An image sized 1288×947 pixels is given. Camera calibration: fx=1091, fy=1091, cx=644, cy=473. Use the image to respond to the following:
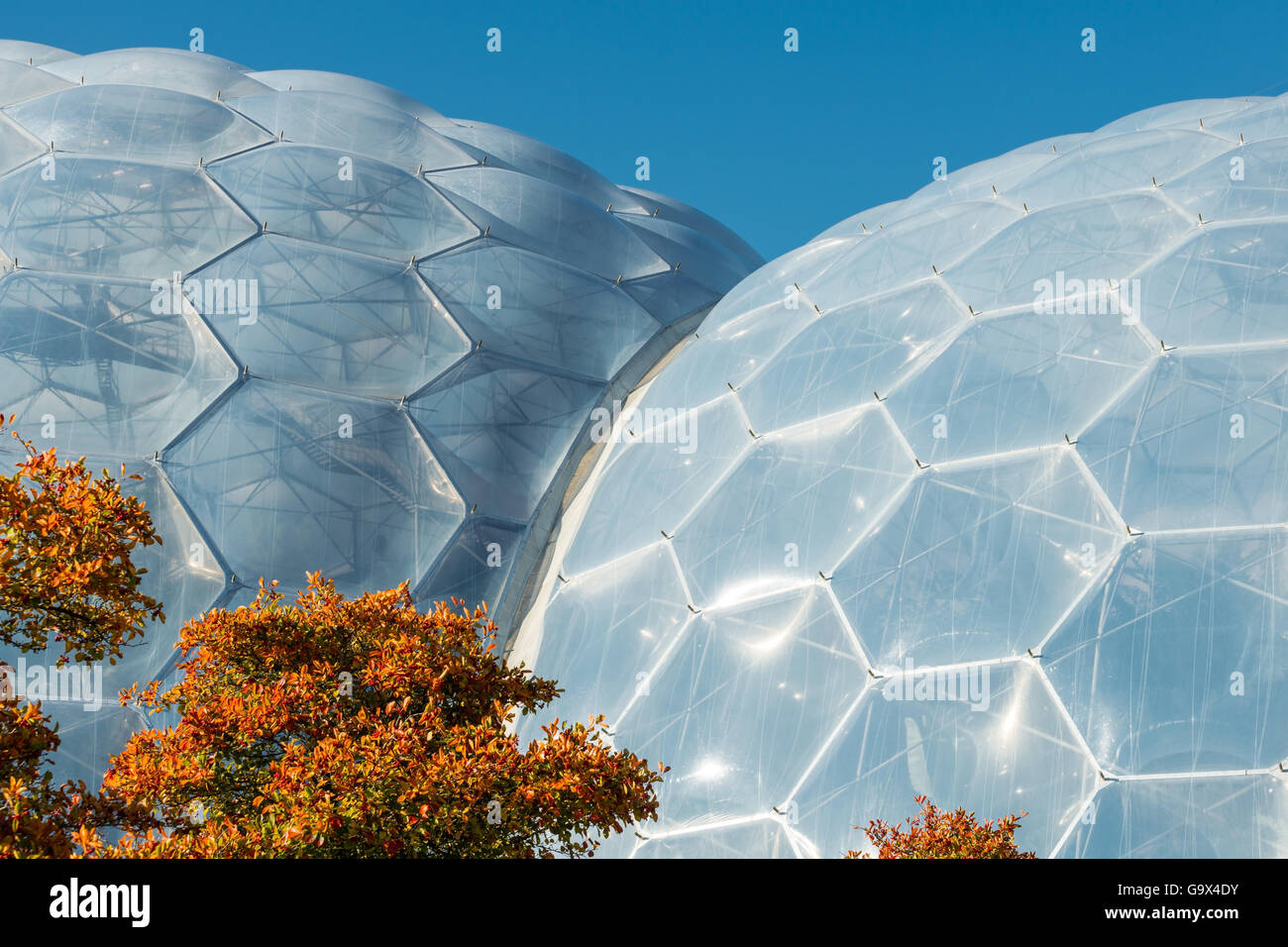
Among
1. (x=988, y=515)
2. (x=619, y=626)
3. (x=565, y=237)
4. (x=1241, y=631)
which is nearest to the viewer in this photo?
(x=1241, y=631)

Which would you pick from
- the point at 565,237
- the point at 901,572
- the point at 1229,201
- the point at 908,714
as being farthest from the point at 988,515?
the point at 565,237

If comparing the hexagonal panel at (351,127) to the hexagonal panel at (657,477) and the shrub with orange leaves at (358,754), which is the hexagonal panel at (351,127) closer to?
the hexagonal panel at (657,477)

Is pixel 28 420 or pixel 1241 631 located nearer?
pixel 1241 631

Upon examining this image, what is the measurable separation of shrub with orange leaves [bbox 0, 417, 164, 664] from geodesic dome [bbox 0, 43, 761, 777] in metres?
5.50

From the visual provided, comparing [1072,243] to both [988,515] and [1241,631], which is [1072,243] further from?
[1241,631]

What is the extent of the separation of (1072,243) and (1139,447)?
307 centimetres

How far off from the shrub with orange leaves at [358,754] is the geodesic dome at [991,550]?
257 cm

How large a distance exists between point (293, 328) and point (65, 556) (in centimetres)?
771

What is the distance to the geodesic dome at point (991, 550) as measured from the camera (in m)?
7.24

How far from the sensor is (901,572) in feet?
28.1

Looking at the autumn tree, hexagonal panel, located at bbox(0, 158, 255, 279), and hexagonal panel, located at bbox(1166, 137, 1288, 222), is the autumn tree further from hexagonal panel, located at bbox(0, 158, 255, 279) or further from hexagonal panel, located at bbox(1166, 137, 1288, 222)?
hexagonal panel, located at bbox(1166, 137, 1288, 222)

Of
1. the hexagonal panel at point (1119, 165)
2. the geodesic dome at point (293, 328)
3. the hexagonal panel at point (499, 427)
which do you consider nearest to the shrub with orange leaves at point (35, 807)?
the geodesic dome at point (293, 328)
